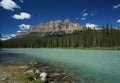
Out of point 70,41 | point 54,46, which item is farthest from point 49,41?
point 70,41

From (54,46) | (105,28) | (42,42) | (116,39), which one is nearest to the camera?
(116,39)

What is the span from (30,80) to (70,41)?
491 ft

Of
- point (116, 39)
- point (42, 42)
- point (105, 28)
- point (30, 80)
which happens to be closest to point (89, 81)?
point (30, 80)

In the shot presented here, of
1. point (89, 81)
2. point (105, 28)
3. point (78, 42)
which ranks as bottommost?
point (89, 81)

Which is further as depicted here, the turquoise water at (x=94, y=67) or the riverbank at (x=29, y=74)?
the turquoise water at (x=94, y=67)

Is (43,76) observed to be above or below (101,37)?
below

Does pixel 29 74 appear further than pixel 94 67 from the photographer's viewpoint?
No

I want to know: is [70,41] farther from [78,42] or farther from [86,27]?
[86,27]

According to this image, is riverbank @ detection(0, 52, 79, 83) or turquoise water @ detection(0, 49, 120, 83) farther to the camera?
turquoise water @ detection(0, 49, 120, 83)

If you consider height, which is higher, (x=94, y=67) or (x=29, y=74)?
(x=29, y=74)

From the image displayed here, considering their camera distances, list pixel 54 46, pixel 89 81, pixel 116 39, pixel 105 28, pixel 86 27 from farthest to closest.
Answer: pixel 54 46, pixel 86 27, pixel 105 28, pixel 116 39, pixel 89 81

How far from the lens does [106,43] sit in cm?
13112

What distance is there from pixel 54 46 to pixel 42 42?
20.5 metres

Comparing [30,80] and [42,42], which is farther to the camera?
[42,42]
